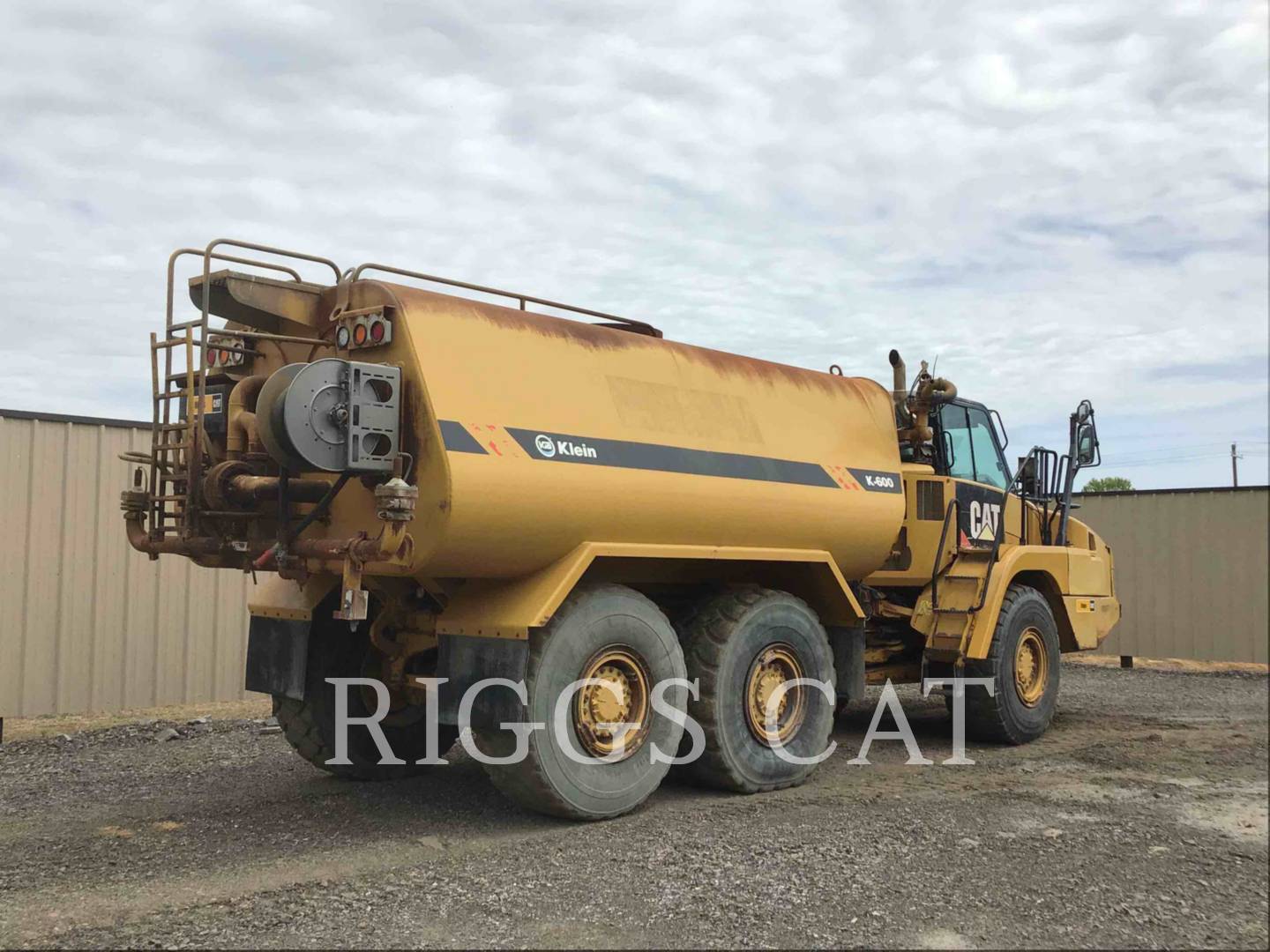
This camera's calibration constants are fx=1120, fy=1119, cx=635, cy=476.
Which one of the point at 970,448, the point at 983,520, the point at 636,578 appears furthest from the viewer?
the point at 970,448

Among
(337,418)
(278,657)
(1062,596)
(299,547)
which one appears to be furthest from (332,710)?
(1062,596)

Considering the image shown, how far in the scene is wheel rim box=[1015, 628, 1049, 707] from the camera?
921cm

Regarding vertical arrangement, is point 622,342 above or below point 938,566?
above

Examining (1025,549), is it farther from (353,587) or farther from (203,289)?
(203,289)

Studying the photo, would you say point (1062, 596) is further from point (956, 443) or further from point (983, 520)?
point (956, 443)

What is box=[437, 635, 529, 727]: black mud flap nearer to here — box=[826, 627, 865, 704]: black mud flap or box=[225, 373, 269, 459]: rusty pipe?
box=[225, 373, 269, 459]: rusty pipe

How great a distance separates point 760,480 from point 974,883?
2939 mm

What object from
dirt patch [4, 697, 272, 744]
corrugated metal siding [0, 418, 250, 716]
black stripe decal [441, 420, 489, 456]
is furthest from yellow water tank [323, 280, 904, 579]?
dirt patch [4, 697, 272, 744]

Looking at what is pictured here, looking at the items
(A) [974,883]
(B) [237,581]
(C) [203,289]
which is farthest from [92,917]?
(B) [237,581]

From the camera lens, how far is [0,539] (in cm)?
909

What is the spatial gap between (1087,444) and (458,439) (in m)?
6.13

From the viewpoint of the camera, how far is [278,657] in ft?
22.7

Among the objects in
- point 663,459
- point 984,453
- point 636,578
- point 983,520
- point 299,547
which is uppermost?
point 984,453

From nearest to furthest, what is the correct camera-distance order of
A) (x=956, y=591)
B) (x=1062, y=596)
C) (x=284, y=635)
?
(x=284, y=635), (x=956, y=591), (x=1062, y=596)
